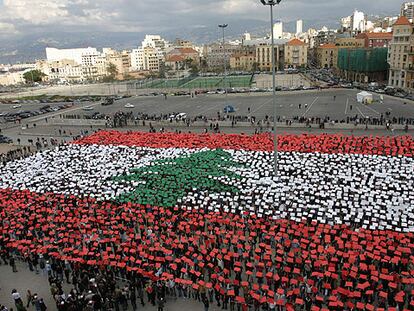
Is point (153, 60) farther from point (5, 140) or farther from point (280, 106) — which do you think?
point (5, 140)

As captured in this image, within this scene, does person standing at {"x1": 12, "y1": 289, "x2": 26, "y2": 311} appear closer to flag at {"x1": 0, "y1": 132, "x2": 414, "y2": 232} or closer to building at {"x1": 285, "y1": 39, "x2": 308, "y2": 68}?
flag at {"x1": 0, "y1": 132, "x2": 414, "y2": 232}

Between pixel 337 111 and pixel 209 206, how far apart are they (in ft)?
115

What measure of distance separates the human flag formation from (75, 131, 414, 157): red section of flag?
0.69 ft

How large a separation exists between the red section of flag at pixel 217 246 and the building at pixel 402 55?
57811 millimetres

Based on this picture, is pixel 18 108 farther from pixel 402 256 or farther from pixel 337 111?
pixel 402 256

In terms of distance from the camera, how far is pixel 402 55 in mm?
65188

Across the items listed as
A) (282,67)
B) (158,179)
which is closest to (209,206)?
(158,179)

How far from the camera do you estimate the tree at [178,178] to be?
22.0 m

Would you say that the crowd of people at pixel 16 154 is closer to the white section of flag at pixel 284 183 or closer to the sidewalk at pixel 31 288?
the white section of flag at pixel 284 183

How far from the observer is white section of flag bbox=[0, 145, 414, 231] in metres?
18.7

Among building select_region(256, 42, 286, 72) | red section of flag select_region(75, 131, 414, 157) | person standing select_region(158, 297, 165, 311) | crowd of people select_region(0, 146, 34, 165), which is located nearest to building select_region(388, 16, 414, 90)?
red section of flag select_region(75, 131, 414, 157)

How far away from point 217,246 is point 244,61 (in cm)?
13172

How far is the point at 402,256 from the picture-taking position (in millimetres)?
14672

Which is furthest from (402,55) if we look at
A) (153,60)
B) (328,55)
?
(153,60)
